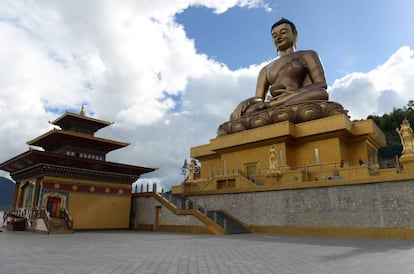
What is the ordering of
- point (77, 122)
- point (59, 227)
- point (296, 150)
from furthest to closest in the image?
point (77, 122), point (296, 150), point (59, 227)

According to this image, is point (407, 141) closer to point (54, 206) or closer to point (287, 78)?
point (287, 78)

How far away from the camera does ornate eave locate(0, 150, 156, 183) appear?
716 inches

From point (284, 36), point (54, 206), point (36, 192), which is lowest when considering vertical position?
point (54, 206)

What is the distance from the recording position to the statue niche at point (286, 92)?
69.4 ft

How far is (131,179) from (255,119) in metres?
9.44

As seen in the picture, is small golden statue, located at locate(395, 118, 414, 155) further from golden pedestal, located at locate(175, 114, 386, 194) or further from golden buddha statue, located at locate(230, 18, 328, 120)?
golden buddha statue, located at locate(230, 18, 328, 120)

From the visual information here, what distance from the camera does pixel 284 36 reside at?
1001 inches

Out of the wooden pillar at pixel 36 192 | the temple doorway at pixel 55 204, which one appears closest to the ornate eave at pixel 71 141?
the wooden pillar at pixel 36 192

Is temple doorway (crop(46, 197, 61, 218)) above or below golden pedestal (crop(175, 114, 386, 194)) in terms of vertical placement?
below

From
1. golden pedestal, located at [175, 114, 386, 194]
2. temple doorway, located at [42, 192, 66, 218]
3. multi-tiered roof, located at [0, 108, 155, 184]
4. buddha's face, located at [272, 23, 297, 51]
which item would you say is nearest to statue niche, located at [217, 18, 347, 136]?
buddha's face, located at [272, 23, 297, 51]

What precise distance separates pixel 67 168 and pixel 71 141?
4.07 meters

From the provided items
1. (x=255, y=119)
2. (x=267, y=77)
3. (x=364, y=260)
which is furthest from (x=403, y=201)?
(x=267, y=77)

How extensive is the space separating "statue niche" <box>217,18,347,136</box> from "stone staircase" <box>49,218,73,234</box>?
1213 cm

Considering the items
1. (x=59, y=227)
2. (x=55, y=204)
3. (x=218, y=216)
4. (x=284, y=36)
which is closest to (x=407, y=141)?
(x=218, y=216)
